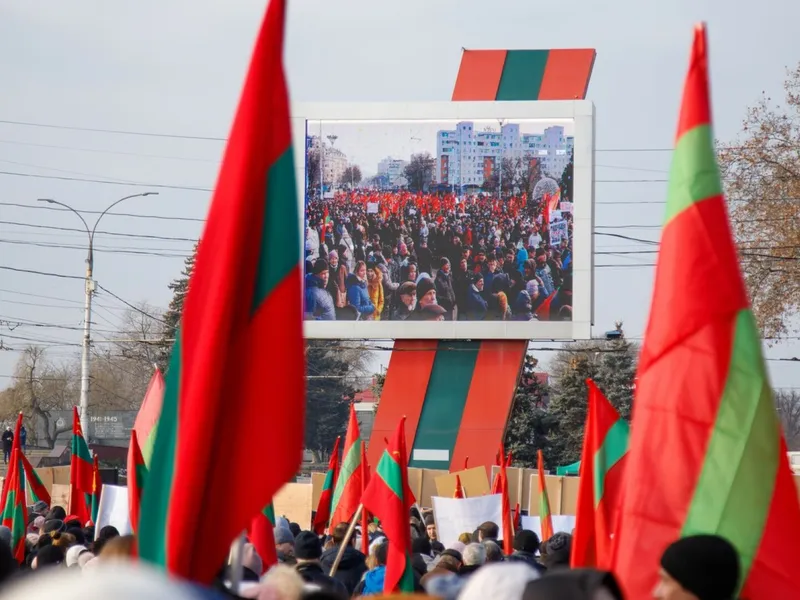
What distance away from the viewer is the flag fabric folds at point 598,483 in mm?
6109

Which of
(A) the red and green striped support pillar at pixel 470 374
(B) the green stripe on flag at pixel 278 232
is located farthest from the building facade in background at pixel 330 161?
(B) the green stripe on flag at pixel 278 232

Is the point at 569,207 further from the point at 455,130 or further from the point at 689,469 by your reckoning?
the point at 689,469

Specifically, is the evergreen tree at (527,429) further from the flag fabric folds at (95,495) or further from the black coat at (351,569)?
the black coat at (351,569)

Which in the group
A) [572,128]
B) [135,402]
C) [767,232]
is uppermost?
[572,128]

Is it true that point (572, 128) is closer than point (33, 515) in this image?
No

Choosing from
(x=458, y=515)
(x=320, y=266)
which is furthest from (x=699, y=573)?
(x=320, y=266)

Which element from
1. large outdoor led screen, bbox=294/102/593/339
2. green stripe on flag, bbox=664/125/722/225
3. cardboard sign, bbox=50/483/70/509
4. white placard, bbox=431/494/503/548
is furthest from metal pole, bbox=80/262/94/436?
green stripe on flag, bbox=664/125/722/225

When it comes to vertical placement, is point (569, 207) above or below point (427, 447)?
above

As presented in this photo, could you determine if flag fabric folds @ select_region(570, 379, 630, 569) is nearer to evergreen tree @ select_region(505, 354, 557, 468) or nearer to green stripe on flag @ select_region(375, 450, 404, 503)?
green stripe on flag @ select_region(375, 450, 404, 503)

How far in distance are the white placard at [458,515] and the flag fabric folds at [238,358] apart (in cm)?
898

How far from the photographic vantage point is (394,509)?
8.59 m

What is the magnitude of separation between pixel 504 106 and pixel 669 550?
1006 inches

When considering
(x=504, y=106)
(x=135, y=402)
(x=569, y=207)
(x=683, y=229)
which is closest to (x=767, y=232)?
(x=569, y=207)

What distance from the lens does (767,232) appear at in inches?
1097
